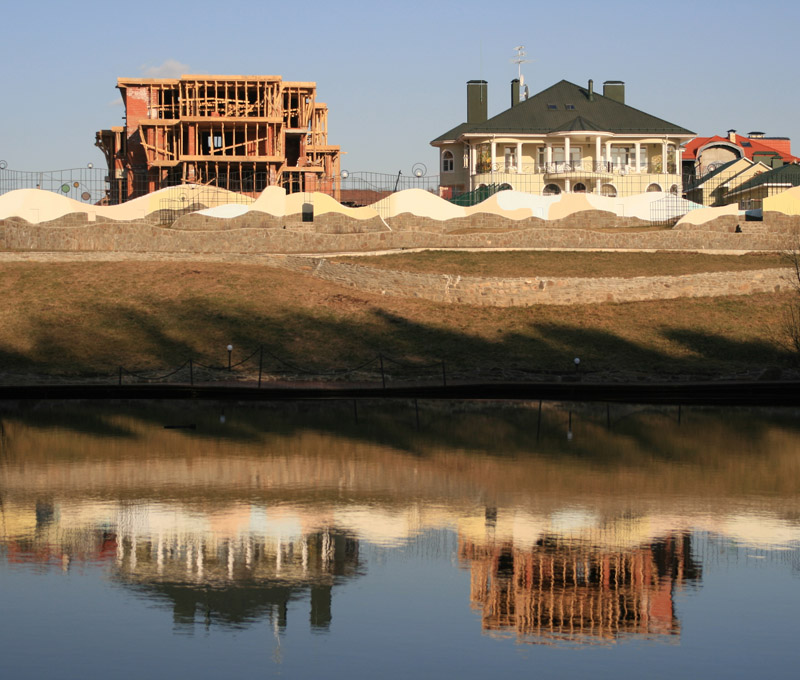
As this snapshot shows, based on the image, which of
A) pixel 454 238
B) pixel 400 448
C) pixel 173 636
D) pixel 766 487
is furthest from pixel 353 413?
pixel 454 238

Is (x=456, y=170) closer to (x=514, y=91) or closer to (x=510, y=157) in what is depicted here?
(x=510, y=157)

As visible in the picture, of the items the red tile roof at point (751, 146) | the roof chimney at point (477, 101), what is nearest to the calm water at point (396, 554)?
the roof chimney at point (477, 101)

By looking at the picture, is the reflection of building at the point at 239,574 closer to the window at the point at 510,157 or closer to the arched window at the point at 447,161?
the window at the point at 510,157

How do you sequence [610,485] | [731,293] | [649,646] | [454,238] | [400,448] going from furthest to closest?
[454,238] < [731,293] < [400,448] < [610,485] < [649,646]

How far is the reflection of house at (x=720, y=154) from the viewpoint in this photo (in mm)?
86312

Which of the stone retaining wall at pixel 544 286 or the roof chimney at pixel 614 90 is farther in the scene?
the roof chimney at pixel 614 90

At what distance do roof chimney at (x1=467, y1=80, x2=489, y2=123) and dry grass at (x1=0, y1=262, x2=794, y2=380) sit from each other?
41.9 m

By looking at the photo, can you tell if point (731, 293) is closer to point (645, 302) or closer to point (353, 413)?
point (645, 302)

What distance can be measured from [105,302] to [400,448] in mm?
19406

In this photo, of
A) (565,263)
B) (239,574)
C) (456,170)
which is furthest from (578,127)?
(239,574)

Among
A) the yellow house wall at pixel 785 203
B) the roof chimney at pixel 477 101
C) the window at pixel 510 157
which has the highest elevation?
the roof chimney at pixel 477 101

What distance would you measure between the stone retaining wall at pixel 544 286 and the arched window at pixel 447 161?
39442mm

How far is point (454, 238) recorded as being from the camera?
160ft

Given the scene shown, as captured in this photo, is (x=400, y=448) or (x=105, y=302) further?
(x=105, y=302)
